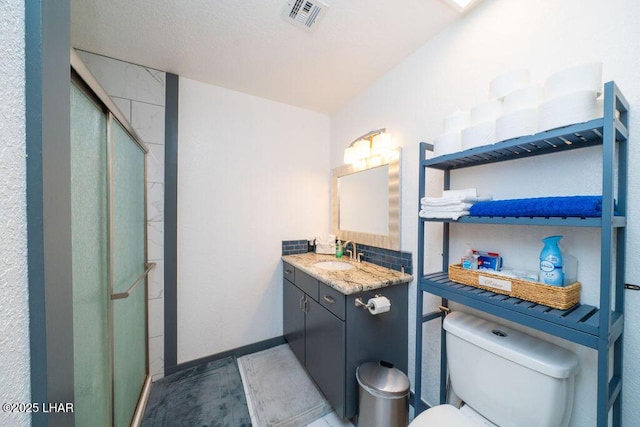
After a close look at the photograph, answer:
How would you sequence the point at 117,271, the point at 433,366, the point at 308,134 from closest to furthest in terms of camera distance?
the point at 117,271 < the point at 433,366 < the point at 308,134

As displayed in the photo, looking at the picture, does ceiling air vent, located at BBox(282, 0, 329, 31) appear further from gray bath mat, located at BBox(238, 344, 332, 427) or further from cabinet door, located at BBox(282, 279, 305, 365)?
gray bath mat, located at BBox(238, 344, 332, 427)

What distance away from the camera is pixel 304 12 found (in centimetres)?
118

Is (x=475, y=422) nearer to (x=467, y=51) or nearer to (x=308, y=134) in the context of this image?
(x=467, y=51)

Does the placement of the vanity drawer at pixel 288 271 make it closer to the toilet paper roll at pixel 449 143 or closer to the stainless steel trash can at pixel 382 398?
the stainless steel trash can at pixel 382 398

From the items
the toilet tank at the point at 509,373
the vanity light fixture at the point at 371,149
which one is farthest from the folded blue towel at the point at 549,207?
the vanity light fixture at the point at 371,149

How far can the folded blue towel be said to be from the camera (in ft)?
2.16

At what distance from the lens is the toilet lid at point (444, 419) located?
2.79 feet

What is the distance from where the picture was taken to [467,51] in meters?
1.18

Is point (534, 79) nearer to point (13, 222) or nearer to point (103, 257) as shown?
point (13, 222)

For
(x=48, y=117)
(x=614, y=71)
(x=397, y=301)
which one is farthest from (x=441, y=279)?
(x=48, y=117)

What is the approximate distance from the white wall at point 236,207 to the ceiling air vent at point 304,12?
0.90m

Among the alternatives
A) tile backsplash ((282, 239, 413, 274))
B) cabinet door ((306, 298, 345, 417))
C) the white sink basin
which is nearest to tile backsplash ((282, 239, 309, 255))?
tile backsplash ((282, 239, 413, 274))

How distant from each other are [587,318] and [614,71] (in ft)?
2.79

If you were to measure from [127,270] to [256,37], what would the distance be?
60.2 inches
